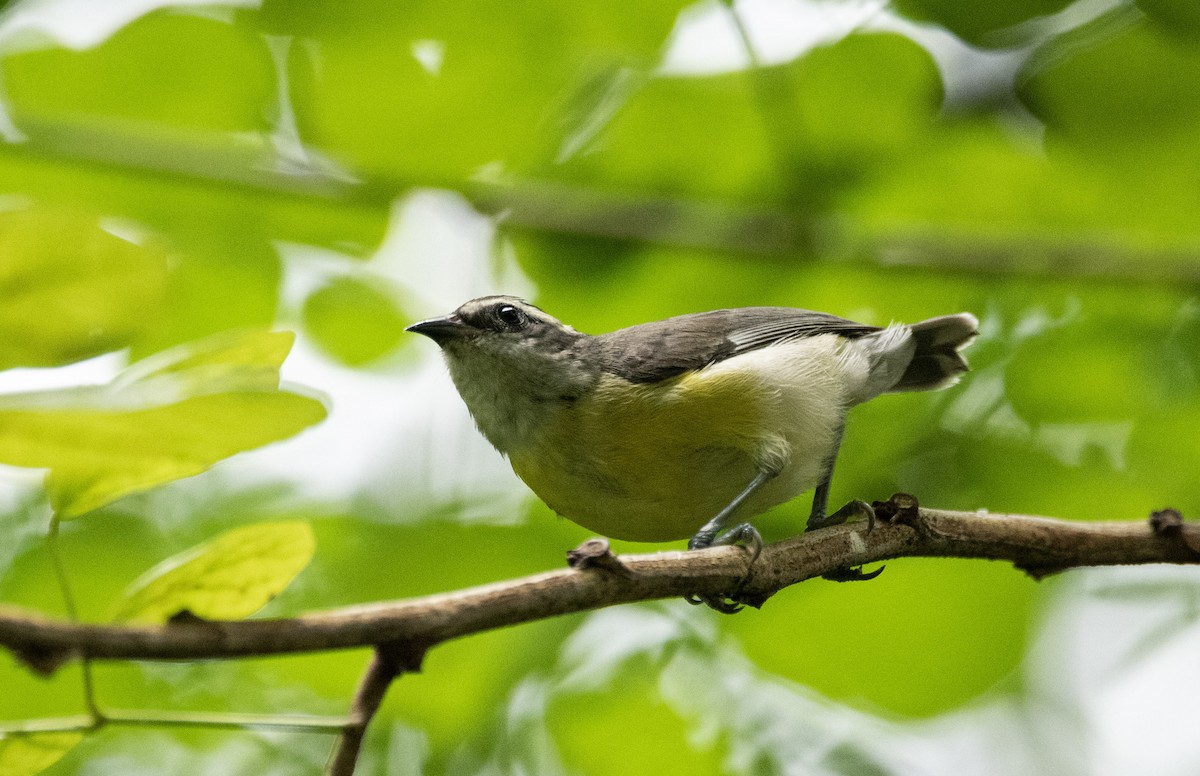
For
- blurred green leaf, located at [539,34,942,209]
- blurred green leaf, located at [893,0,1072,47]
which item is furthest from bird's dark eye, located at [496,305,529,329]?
blurred green leaf, located at [893,0,1072,47]

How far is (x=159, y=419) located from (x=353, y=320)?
3188 mm

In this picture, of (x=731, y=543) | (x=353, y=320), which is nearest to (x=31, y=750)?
(x=731, y=543)

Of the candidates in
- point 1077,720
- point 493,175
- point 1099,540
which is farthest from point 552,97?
point 1077,720

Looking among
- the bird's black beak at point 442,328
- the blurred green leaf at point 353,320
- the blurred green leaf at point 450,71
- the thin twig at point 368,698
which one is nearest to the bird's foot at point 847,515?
the bird's black beak at point 442,328

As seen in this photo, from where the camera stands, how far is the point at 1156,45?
3.56m

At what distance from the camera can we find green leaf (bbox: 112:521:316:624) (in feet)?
4.76

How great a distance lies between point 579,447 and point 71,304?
2.45 m

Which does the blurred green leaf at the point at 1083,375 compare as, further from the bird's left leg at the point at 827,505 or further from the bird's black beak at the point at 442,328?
the bird's black beak at the point at 442,328

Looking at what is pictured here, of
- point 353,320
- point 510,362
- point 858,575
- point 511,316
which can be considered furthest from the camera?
point 353,320

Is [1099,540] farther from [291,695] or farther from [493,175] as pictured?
[291,695]

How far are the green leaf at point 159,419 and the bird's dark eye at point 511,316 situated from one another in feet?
8.72

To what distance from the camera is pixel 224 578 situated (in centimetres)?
148

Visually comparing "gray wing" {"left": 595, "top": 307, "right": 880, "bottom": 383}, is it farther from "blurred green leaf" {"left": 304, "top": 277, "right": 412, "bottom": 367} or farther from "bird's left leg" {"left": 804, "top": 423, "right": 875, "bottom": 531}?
"blurred green leaf" {"left": 304, "top": 277, "right": 412, "bottom": 367}

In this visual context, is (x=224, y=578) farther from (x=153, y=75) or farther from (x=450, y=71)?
(x=153, y=75)
